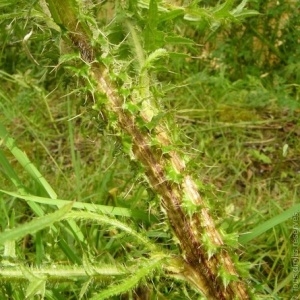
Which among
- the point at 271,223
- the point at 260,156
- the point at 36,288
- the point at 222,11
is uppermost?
the point at 222,11

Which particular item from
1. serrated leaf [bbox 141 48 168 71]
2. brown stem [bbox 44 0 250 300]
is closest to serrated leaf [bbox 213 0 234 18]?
serrated leaf [bbox 141 48 168 71]

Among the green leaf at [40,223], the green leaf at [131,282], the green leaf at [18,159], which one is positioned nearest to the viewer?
the green leaf at [40,223]

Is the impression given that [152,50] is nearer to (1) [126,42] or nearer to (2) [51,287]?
(1) [126,42]

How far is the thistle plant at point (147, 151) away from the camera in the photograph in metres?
1.26

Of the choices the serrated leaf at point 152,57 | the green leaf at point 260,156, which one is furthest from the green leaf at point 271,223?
the green leaf at point 260,156

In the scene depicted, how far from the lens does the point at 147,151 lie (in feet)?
4.25

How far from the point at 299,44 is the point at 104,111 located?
178 centimetres

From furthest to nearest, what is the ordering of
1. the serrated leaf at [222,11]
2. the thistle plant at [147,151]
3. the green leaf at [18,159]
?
the green leaf at [18,159] < the serrated leaf at [222,11] < the thistle plant at [147,151]

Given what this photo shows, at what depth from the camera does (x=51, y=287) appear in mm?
1458

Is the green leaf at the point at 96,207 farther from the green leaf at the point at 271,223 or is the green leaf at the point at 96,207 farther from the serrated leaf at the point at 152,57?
the serrated leaf at the point at 152,57

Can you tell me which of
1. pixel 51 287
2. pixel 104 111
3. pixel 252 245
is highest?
pixel 104 111

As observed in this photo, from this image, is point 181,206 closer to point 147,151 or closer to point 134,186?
point 147,151

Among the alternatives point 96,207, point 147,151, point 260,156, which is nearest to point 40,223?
point 147,151

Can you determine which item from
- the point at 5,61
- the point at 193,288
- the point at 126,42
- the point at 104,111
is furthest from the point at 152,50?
the point at 5,61
